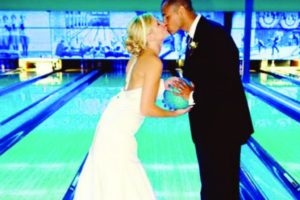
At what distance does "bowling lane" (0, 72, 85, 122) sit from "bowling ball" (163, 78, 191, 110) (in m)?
3.24

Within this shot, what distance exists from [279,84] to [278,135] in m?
3.45

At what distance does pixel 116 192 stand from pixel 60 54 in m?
8.05

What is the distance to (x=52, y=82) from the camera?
7.25 metres

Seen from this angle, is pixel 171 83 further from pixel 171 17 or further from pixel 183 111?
pixel 171 17

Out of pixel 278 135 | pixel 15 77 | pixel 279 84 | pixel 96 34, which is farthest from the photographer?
pixel 96 34

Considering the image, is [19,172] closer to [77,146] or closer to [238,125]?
[77,146]

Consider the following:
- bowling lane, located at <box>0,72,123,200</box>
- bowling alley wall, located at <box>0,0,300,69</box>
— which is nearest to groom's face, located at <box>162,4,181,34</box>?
bowling lane, located at <box>0,72,123,200</box>

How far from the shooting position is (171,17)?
1637 millimetres

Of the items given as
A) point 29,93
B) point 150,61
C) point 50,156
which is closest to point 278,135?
point 50,156

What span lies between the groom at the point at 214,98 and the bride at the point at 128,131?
0.34 feet

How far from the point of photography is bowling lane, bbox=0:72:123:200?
8.07 ft

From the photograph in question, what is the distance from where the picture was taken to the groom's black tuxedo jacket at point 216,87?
1521mm

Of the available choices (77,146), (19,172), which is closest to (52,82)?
(77,146)

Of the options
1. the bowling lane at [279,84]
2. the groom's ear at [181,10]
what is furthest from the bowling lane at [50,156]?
the bowling lane at [279,84]
